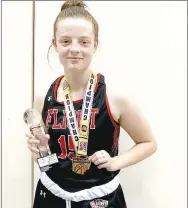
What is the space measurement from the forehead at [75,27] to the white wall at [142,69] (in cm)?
32

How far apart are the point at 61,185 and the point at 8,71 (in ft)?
1.75

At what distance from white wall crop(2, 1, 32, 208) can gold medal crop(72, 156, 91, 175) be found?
1.45 ft

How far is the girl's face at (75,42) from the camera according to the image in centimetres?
94

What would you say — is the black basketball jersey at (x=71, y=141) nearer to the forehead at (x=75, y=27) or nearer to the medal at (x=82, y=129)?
the medal at (x=82, y=129)

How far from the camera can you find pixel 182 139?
1.28 metres

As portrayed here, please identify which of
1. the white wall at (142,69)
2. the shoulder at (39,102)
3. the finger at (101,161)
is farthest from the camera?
the white wall at (142,69)

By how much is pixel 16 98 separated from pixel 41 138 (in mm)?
404

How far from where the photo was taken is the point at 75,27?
Answer: 3.10 ft

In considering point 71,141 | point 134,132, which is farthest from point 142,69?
point 71,141

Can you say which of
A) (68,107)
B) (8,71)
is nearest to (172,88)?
(68,107)

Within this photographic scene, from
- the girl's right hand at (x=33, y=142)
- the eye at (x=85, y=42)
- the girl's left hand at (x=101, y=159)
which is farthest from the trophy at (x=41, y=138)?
the eye at (x=85, y=42)

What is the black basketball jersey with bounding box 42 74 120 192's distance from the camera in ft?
3.20

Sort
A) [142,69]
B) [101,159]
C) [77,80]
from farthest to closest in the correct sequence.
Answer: [142,69] < [77,80] < [101,159]

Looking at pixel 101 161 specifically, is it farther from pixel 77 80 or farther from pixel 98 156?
pixel 77 80
